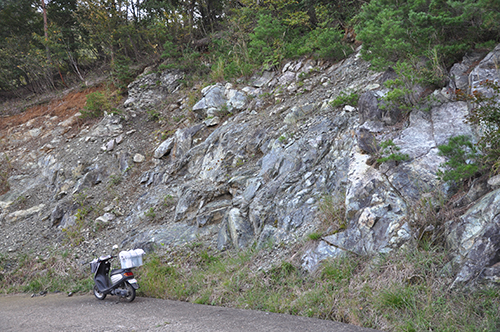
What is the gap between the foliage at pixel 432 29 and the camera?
18.4ft

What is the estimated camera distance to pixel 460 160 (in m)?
4.61

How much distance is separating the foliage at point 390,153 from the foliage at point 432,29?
216 cm

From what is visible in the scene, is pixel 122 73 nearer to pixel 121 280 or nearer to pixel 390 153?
pixel 121 280

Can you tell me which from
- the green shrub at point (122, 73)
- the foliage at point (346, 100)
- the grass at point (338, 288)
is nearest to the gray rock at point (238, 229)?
the grass at point (338, 288)

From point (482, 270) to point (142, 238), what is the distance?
6.93 m

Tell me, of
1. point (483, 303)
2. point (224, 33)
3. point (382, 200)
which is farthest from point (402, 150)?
point (224, 33)

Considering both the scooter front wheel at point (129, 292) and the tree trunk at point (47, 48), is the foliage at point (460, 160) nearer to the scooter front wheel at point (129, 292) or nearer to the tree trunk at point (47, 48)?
the scooter front wheel at point (129, 292)

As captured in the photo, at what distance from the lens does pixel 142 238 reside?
8.05m

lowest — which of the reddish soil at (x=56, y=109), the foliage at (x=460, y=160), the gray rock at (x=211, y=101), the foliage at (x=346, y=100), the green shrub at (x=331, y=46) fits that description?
the foliage at (x=460, y=160)

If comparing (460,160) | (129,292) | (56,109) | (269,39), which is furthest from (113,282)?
(56,109)

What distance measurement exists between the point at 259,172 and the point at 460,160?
4267 millimetres

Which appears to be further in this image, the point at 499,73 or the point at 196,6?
the point at 196,6

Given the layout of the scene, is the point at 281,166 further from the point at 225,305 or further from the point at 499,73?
the point at 499,73

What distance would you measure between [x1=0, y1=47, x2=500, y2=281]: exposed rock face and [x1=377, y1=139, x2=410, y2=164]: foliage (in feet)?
0.41
